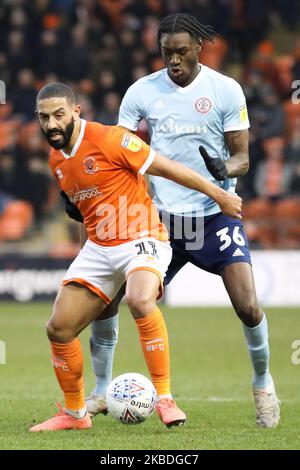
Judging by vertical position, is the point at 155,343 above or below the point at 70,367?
above

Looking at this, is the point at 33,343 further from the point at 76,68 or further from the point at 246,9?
the point at 246,9

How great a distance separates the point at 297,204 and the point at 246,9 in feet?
16.3

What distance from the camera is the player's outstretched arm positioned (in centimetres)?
662

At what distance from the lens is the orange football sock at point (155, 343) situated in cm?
659

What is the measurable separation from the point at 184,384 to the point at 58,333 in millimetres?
2772

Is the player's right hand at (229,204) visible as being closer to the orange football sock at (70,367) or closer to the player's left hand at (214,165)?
the player's left hand at (214,165)

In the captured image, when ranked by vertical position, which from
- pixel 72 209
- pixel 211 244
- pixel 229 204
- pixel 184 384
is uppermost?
pixel 229 204

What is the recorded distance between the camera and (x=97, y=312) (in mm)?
6898

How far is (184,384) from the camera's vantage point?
9289mm

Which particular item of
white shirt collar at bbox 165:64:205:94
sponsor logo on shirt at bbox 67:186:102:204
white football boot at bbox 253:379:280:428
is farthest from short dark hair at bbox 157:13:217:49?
white football boot at bbox 253:379:280:428

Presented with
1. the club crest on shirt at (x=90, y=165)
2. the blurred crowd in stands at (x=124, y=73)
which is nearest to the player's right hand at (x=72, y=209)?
the club crest on shirt at (x=90, y=165)

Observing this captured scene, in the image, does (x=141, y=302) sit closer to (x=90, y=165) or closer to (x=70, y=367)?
(x=70, y=367)

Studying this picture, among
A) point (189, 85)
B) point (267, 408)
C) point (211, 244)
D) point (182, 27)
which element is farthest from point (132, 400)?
point (182, 27)

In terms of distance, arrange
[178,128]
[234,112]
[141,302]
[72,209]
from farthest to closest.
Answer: [178,128] < [234,112] < [72,209] < [141,302]
